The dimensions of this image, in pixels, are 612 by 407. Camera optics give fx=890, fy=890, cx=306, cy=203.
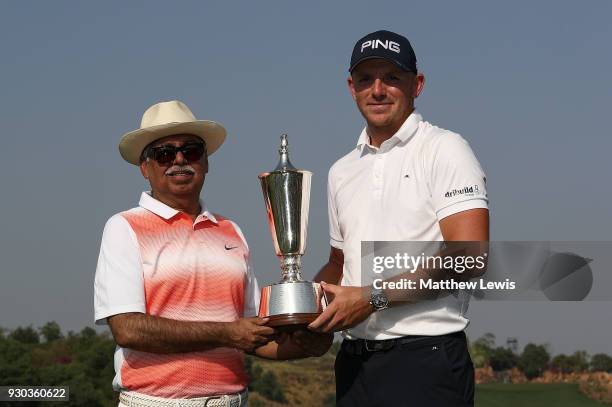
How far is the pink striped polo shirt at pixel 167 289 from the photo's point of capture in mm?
5551

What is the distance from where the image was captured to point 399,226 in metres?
5.53

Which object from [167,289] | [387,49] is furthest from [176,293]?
[387,49]

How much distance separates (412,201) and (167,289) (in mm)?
1624

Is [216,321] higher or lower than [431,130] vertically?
lower

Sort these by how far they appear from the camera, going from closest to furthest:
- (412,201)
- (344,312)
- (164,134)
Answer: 1. (344,312)
2. (412,201)
3. (164,134)

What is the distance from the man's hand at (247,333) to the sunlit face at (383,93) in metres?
1.51

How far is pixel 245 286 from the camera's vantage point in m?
6.04

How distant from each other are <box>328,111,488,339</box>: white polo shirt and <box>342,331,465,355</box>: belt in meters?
0.04

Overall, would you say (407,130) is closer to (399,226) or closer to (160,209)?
(399,226)

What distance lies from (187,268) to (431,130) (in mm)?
1789

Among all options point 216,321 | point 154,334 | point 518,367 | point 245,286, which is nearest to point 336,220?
point 245,286

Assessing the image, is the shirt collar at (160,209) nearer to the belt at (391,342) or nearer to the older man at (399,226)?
the older man at (399,226)

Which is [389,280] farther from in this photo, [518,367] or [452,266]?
[518,367]

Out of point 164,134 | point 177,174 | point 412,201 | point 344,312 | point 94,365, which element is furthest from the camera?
point 94,365
